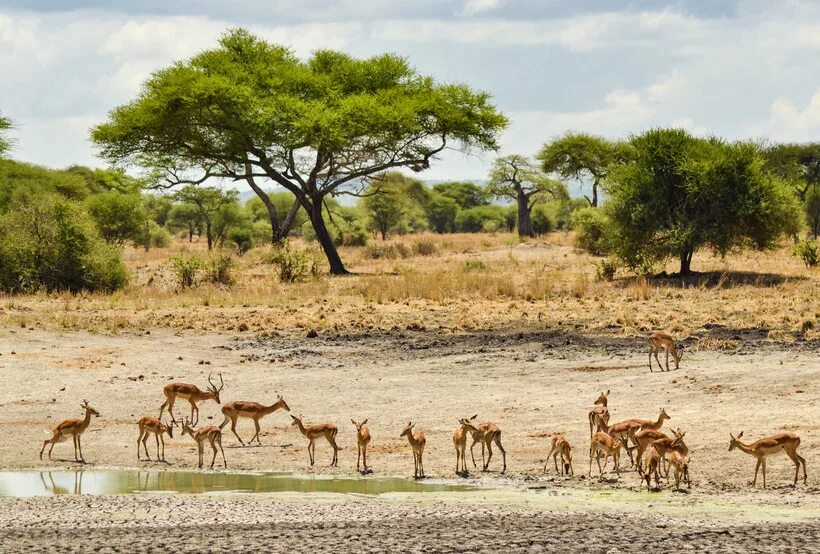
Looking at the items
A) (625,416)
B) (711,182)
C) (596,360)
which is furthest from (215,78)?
(625,416)

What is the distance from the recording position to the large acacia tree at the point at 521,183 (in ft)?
284

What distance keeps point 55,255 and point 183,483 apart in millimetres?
26539

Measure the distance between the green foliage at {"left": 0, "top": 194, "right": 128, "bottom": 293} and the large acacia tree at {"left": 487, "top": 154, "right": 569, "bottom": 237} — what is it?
163ft

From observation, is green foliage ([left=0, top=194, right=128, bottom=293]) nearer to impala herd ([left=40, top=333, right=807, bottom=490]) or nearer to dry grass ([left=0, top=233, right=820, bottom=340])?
dry grass ([left=0, top=233, right=820, bottom=340])

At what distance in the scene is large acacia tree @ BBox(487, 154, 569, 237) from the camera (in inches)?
3406

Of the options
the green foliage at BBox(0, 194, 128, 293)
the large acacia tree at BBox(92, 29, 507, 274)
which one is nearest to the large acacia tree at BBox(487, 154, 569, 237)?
the large acacia tree at BBox(92, 29, 507, 274)

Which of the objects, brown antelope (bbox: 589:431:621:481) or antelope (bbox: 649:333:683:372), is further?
antelope (bbox: 649:333:683:372)

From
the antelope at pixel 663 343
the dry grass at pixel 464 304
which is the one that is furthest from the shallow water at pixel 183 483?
the dry grass at pixel 464 304

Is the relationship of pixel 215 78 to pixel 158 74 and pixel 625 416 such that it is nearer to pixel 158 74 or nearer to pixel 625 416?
pixel 158 74

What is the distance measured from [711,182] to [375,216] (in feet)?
182

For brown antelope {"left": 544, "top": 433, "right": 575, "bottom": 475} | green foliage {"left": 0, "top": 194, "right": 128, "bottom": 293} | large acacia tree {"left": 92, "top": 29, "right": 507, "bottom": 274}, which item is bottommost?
brown antelope {"left": 544, "top": 433, "right": 575, "bottom": 475}

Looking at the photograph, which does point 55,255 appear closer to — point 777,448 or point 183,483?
point 183,483

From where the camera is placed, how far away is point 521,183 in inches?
3526

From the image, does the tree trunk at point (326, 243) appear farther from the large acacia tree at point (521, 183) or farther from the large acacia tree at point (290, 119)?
the large acacia tree at point (521, 183)
